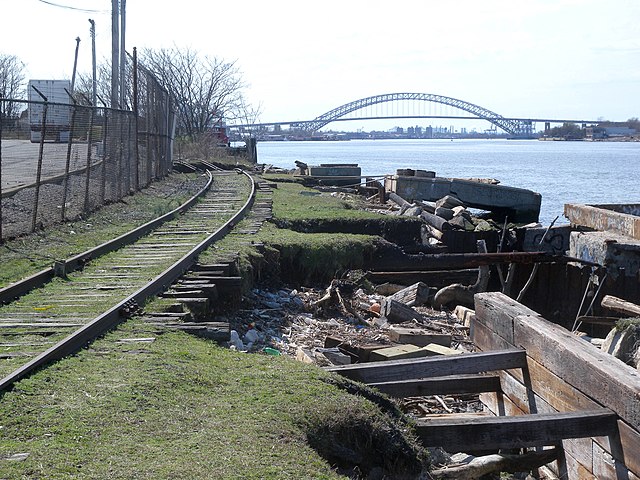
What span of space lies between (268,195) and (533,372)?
17.0 m

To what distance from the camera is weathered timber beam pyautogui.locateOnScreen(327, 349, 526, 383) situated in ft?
22.8

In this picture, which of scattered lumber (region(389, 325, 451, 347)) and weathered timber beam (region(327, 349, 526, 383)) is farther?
scattered lumber (region(389, 325, 451, 347))

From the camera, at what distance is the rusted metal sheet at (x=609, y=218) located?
47.0 feet

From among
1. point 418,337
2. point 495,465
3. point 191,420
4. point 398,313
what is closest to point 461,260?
point 398,313

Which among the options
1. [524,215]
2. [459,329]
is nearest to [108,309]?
[459,329]

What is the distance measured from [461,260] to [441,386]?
7.47 metres

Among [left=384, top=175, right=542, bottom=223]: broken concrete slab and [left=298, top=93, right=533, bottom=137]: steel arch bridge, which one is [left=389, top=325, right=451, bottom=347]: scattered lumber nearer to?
[left=384, top=175, right=542, bottom=223]: broken concrete slab

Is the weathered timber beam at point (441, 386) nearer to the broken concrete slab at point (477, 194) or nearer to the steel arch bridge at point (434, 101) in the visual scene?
the broken concrete slab at point (477, 194)

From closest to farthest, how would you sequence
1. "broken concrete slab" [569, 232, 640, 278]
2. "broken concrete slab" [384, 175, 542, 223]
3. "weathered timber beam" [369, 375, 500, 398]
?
"weathered timber beam" [369, 375, 500, 398]
"broken concrete slab" [569, 232, 640, 278]
"broken concrete slab" [384, 175, 542, 223]

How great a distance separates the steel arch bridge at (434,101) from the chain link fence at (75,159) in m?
110

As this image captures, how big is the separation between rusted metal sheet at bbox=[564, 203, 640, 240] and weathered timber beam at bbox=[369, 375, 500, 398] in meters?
7.42

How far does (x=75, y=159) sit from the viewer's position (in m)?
18.3

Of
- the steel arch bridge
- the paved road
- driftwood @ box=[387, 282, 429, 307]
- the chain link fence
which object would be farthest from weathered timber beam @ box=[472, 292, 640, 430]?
the steel arch bridge

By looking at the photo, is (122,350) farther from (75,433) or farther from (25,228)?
(25,228)
